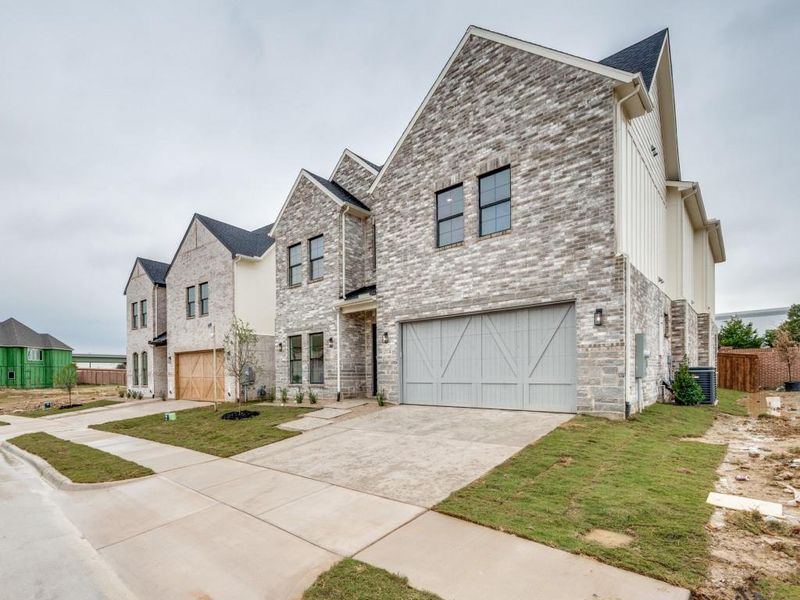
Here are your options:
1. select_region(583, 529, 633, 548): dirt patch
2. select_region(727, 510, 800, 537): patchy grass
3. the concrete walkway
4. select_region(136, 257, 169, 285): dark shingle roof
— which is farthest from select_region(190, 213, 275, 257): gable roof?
select_region(727, 510, 800, 537): patchy grass

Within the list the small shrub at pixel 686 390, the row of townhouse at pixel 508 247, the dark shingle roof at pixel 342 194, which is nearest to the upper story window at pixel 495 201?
the row of townhouse at pixel 508 247

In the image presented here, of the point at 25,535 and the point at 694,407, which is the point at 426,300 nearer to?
the point at 694,407

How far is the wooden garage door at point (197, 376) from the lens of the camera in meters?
17.8

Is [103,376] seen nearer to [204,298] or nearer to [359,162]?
[204,298]

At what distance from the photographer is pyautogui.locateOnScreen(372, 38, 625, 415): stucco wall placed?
8.25 m

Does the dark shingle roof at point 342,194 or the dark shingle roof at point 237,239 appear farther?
the dark shingle roof at point 237,239

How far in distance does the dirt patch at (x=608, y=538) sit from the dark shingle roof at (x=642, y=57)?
11.1m

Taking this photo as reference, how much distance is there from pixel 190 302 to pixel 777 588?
2163 cm

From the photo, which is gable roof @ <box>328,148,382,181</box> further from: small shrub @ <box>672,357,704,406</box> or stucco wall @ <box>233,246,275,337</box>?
small shrub @ <box>672,357,704,406</box>

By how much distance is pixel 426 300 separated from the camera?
11.2m

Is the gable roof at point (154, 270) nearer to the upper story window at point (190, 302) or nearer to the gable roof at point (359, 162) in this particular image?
the upper story window at point (190, 302)

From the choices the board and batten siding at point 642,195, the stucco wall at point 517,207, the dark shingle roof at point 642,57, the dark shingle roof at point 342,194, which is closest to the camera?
the stucco wall at point 517,207

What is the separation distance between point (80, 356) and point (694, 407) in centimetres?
7948

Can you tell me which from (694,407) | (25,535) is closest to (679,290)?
(694,407)
